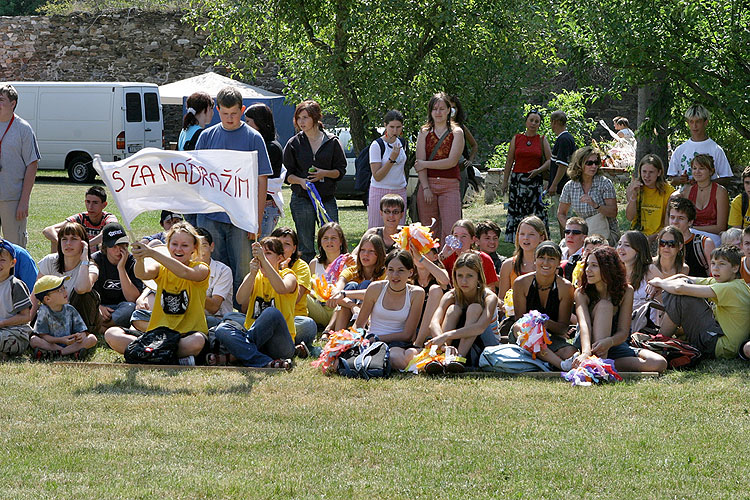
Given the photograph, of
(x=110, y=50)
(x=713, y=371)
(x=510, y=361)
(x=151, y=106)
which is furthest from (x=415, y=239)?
(x=110, y=50)

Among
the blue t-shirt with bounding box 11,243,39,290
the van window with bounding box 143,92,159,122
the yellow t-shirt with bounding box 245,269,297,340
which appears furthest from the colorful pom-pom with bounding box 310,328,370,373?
the van window with bounding box 143,92,159,122

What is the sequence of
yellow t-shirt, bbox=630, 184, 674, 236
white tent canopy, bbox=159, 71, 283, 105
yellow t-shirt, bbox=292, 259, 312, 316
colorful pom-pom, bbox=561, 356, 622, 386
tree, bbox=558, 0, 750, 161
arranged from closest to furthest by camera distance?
colorful pom-pom, bbox=561, 356, 622, 386
yellow t-shirt, bbox=292, 259, 312, 316
yellow t-shirt, bbox=630, 184, 674, 236
tree, bbox=558, 0, 750, 161
white tent canopy, bbox=159, 71, 283, 105

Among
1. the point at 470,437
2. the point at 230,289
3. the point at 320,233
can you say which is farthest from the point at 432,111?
the point at 470,437

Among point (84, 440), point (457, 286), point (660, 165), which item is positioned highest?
point (660, 165)

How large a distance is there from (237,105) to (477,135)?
6.81 metres

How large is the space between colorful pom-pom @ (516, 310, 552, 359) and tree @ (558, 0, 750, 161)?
3.66 meters

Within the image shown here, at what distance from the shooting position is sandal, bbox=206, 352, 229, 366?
6949 mm

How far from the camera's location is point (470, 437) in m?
5.23

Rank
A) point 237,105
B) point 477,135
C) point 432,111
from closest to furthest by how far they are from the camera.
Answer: point 237,105, point 432,111, point 477,135

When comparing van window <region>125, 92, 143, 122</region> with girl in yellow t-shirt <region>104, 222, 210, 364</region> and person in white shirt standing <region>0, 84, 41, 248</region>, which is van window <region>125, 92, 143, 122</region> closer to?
person in white shirt standing <region>0, 84, 41, 248</region>

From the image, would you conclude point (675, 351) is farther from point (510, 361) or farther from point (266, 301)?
point (266, 301)

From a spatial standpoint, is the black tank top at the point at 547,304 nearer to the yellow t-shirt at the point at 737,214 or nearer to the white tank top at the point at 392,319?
the white tank top at the point at 392,319

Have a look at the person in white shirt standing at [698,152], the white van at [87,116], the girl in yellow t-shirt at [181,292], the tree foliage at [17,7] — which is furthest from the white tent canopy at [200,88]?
the tree foliage at [17,7]

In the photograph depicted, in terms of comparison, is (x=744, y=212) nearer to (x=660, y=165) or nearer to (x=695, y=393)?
(x=660, y=165)
